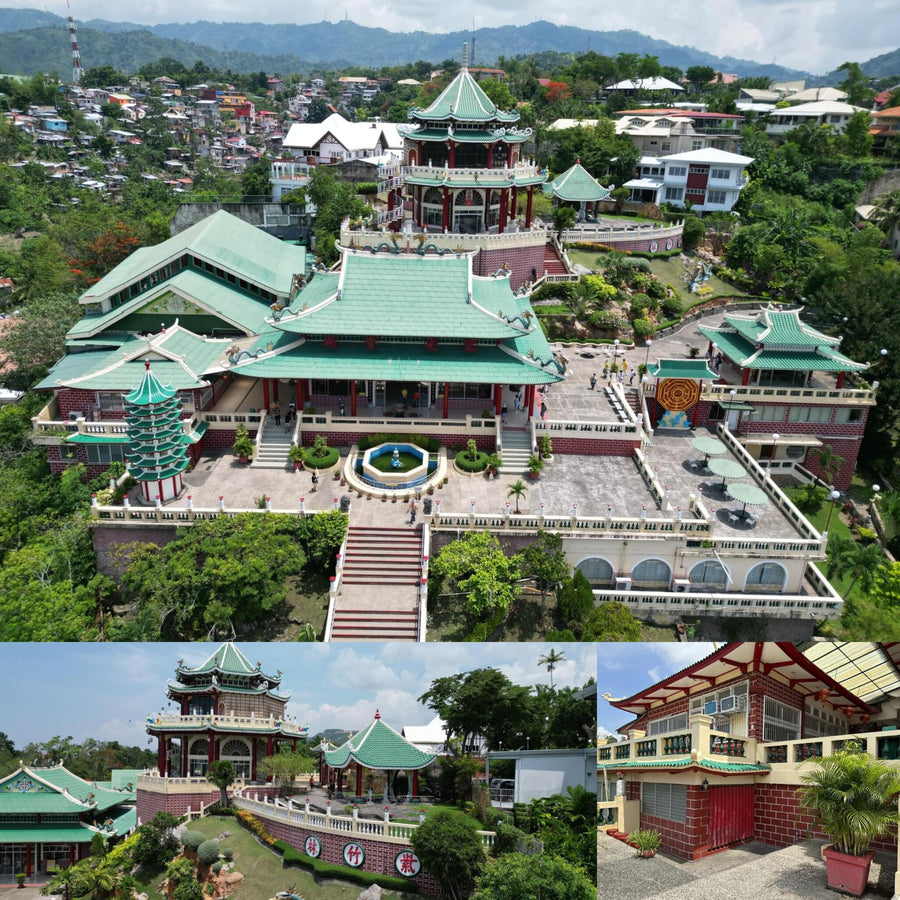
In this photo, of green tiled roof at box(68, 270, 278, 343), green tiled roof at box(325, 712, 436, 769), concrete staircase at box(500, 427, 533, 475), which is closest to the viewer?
green tiled roof at box(325, 712, 436, 769)

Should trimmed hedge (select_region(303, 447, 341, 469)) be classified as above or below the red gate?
above

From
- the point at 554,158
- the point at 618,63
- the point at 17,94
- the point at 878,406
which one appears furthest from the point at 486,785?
the point at 17,94

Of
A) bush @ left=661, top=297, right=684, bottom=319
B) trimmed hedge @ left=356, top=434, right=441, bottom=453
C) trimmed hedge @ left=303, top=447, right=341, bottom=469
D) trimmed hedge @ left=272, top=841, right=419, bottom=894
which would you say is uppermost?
bush @ left=661, top=297, right=684, bottom=319

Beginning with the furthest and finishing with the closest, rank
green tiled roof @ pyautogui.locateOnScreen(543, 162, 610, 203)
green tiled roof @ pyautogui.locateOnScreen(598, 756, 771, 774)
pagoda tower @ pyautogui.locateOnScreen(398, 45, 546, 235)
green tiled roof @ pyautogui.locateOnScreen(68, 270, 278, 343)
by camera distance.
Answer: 1. green tiled roof @ pyautogui.locateOnScreen(543, 162, 610, 203)
2. pagoda tower @ pyautogui.locateOnScreen(398, 45, 546, 235)
3. green tiled roof @ pyautogui.locateOnScreen(68, 270, 278, 343)
4. green tiled roof @ pyautogui.locateOnScreen(598, 756, 771, 774)

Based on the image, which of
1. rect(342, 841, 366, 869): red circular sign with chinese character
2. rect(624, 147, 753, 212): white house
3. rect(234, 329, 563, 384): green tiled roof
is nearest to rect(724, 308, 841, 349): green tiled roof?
rect(234, 329, 563, 384): green tiled roof

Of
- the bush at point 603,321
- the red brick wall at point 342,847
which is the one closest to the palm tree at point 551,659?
the red brick wall at point 342,847

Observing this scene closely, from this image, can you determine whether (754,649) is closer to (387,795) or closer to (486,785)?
(486,785)

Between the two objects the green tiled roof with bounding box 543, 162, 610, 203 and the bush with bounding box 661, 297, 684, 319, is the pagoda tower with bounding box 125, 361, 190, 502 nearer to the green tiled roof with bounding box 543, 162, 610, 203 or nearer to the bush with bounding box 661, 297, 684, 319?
the bush with bounding box 661, 297, 684, 319

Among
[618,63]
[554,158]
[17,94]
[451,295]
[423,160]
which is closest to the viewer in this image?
[451,295]
